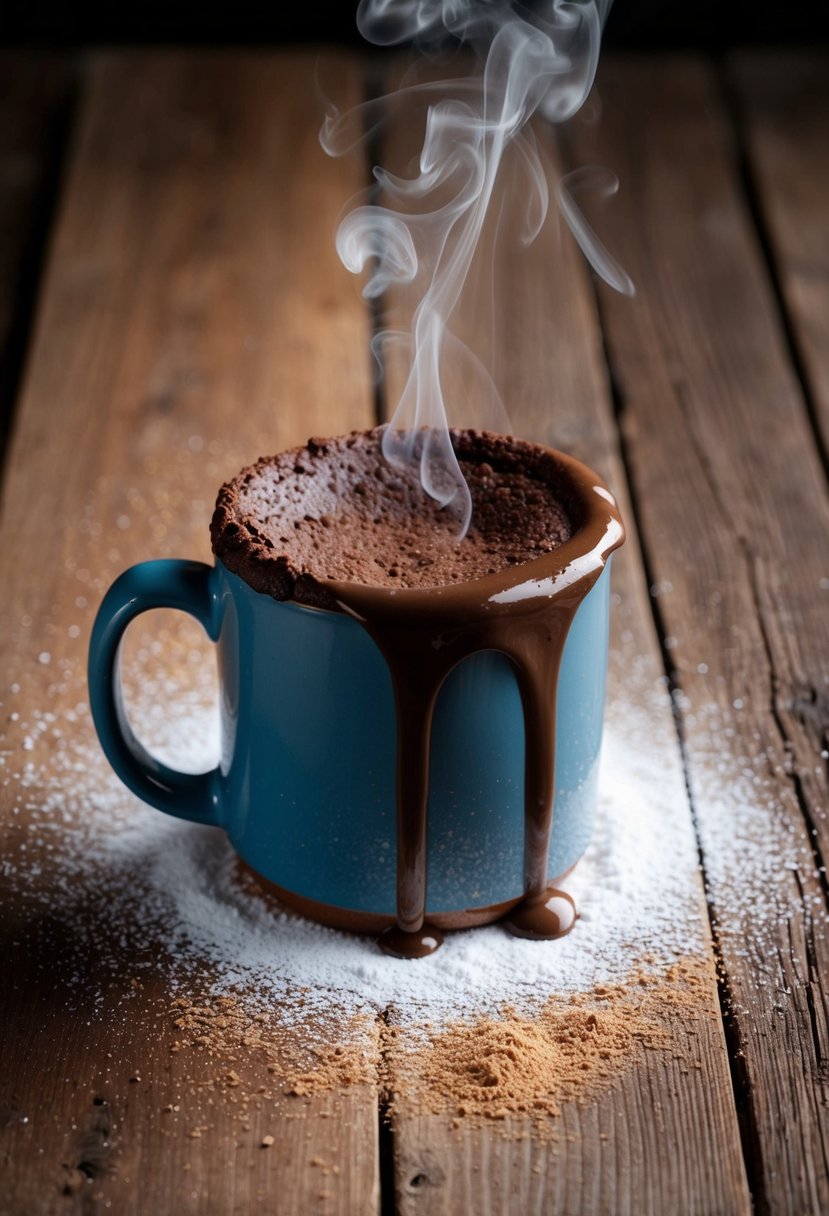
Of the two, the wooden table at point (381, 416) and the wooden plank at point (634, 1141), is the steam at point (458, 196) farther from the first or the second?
the wooden plank at point (634, 1141)

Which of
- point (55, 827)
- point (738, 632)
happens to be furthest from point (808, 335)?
point (55, 827)

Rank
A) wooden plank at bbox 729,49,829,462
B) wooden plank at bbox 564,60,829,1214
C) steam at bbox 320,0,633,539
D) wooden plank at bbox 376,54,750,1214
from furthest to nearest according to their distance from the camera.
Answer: wooden plank at bbox 729,49,829,462 < steam at bbox 320,0,633,539 < wooden plank at bbox 564,60,829,1214 < wooden plank at bbox 376,54,750,1214

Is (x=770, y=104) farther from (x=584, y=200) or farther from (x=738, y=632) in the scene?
(x=738, y=632)

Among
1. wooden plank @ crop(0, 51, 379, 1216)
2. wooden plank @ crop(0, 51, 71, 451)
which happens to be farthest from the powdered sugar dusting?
wooden plank @ crop(0, 51, 71, 451)

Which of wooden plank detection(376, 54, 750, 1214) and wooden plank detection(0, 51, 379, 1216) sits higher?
wooden plank detection(376, 54, 750, 1214)

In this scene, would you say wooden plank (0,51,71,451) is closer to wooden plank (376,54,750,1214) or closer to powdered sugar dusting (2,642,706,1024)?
powdered sugar dusting (2,642,706,1024)

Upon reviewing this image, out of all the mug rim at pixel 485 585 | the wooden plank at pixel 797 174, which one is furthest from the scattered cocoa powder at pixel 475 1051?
the wooden plank at pixel 797 174

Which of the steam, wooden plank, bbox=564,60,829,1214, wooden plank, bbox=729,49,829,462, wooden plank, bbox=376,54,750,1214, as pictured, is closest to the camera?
wooden plank, bbox=376,54,750,1214

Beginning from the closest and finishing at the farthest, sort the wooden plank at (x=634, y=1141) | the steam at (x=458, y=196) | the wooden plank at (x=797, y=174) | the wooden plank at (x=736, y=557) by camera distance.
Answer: the wooden plank at (x=634, y=1141), the wooden plank at (x=736, y=557), the steam at (x=458, y=196), the wooden plank at (x=797, y=174)
